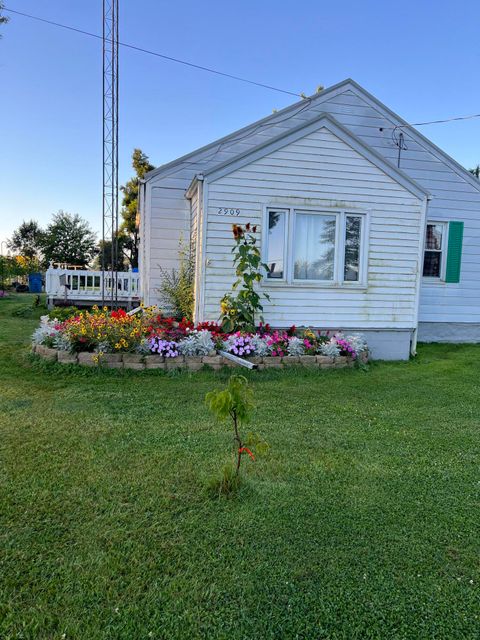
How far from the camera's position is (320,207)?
6.52 metres

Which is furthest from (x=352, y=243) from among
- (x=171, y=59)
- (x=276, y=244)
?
(x=171, y=59)

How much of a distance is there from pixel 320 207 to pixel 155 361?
3533 millimetres

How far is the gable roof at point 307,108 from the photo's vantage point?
8.02 m

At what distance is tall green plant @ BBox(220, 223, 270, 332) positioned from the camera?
19.1ft

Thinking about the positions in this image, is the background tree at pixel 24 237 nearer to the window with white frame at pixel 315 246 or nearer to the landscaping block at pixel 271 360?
the window with white frame at pixel 315 246

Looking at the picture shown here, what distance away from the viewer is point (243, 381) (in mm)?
2475

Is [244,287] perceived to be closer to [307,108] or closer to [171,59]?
[307,108]

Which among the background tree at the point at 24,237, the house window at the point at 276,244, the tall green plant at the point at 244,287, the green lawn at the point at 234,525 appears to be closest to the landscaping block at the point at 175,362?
the tall green plant at the point at 244,287

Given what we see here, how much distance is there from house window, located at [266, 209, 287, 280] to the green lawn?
2.87 metres

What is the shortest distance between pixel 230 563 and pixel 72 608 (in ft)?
2.21

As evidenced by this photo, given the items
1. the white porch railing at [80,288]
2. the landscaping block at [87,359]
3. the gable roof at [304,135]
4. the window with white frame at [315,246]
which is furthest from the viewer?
A: the white porch railing at [80,288]

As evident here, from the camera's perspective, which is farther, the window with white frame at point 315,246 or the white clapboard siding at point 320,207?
the window with white frame at point 315,246

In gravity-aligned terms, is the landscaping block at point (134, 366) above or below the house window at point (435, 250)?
below

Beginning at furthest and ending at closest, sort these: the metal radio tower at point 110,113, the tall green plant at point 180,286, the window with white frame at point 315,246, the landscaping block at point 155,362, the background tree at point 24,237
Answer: the background tree at point 24,237, the metal radio tower at point 110,113, the tall green plant at point 180,286, the window with white frame at point 315,246, the landscaping block at point 155,362
